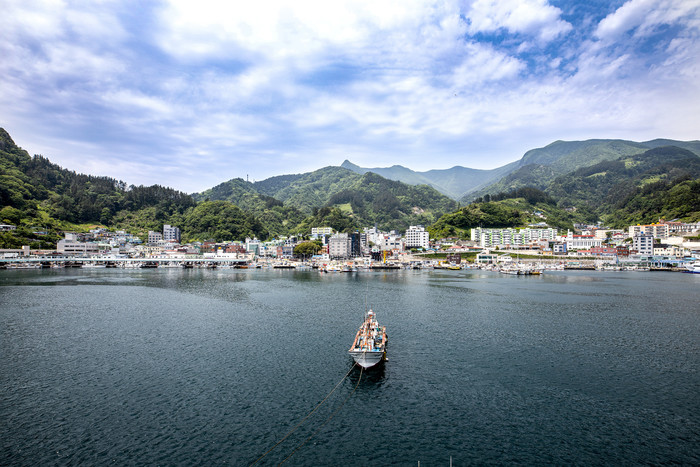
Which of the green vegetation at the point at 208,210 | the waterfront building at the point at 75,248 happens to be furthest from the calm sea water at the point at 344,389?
the green vegetation at the point at 208,210

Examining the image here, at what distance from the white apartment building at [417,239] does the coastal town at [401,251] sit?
348mm

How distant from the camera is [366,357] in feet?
55.6

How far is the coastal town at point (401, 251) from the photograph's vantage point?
87000 mm

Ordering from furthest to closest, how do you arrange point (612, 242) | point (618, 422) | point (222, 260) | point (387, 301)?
1. point (612, 242)
2. point (222, 260)
3. point (387, 301)
4. point (618, 422)

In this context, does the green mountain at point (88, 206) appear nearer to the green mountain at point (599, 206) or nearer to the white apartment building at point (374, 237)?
the white apartment building at point (374, 237)

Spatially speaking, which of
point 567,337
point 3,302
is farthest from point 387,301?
point 3,302

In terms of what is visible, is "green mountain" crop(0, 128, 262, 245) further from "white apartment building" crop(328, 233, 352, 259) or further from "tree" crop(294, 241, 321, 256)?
"white apartment building" crop(328, 233, 352, 259)

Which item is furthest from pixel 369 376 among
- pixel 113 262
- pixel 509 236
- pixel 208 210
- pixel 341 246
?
pixel 208 210

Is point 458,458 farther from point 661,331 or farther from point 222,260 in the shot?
point 222,260

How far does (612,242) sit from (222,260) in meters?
117

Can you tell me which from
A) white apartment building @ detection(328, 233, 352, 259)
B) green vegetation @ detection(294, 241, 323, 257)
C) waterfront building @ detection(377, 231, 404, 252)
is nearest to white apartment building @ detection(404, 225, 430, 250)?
waterfront building @ detection(377, 231, 404, 252)

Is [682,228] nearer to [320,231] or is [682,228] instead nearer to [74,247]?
[320,231]

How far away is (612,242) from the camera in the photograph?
108312mm

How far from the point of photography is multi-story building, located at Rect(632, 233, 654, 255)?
9188 centimetres
